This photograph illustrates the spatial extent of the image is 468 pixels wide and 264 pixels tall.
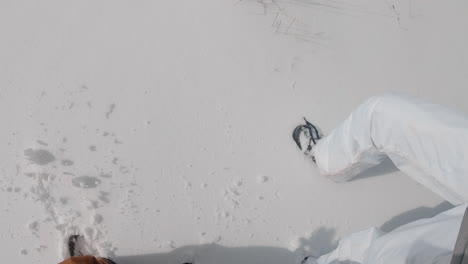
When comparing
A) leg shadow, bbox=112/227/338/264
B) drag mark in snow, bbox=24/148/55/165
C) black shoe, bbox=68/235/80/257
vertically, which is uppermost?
drag mark in snow, bbox=24/148/55/165

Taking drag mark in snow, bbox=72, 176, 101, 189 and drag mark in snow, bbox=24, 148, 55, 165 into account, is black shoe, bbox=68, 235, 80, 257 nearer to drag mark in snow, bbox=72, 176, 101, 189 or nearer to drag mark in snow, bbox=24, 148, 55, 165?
drag mark in snow, bbox=72, 176, 101, 189

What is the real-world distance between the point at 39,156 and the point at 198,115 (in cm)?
54

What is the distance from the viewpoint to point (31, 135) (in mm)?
1262

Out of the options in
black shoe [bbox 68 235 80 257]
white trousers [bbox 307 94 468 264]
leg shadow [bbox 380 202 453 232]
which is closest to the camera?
white trousers [bbox 307 94 468 264]

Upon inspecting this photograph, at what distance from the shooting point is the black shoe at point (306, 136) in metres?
1.32

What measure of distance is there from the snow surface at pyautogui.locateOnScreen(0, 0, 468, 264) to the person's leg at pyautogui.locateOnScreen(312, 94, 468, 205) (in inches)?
12.3

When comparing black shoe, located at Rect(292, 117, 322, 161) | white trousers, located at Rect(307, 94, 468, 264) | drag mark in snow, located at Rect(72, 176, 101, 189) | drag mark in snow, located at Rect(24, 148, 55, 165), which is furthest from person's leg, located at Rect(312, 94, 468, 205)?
drag mark in snow, located at Rect(24, 148, 55, 165)

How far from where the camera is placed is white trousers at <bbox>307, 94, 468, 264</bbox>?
0.72 metres

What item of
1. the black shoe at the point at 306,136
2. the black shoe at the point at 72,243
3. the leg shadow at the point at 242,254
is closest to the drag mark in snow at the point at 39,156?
the black shoe at the point at 72,243

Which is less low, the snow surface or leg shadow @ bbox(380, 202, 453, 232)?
the snow surface

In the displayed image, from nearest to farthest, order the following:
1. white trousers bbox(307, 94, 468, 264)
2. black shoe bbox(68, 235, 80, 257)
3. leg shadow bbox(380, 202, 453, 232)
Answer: white trousers bbox(307, 94, 468, 264) → black shoe bbox(68, 235, 80, 257) → leg shadow bbox(380, 202, 453, 232)

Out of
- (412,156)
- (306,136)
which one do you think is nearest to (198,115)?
(306,136)

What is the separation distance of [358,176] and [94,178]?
887mm

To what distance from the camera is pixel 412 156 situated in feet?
2.85
